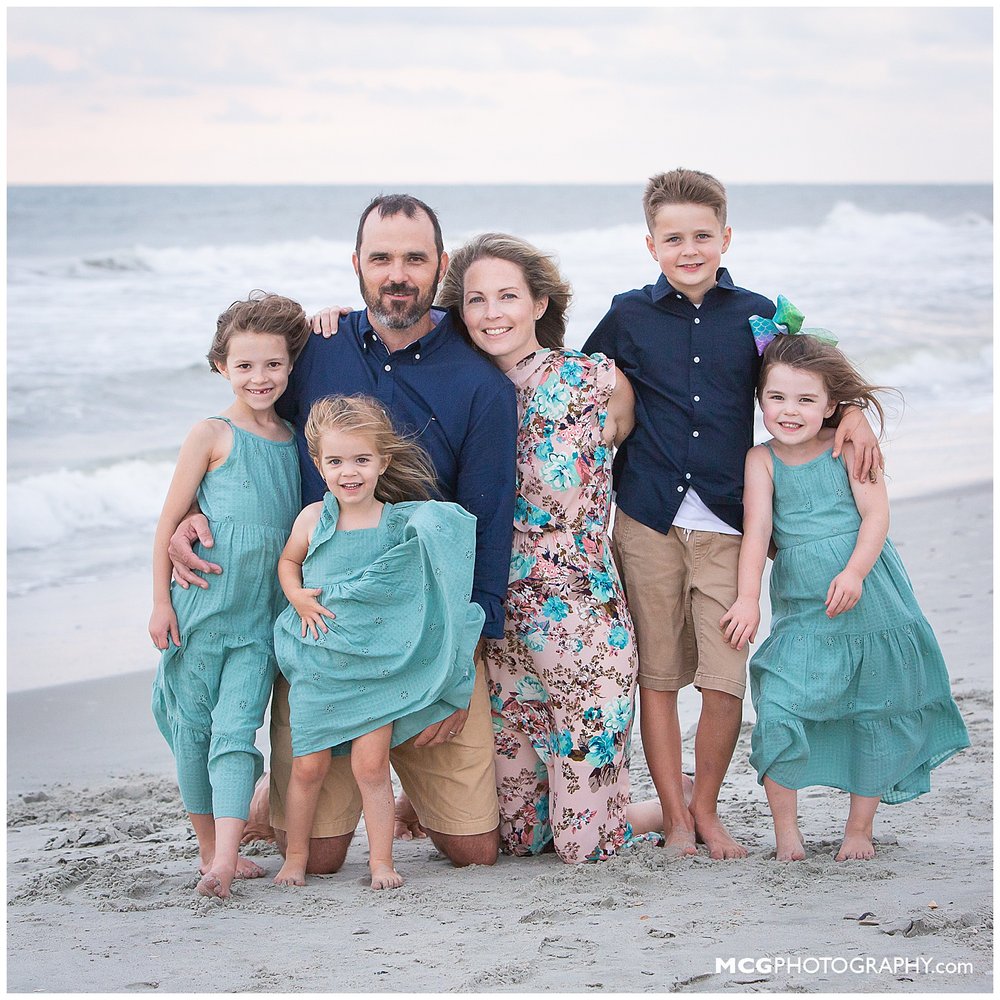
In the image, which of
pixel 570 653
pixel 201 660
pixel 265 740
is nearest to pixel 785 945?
pixel 570 653

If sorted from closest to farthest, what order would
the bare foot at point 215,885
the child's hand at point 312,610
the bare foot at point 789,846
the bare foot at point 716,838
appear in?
the bare foot at point 215,885
the child's hand at point 312,610
the bare foot at point 789,846
the bare foot at point 716,838

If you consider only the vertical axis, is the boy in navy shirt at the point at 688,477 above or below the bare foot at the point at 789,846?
above

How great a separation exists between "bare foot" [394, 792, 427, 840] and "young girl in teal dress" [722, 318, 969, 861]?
1255mm

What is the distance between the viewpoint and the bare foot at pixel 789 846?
3639 mm

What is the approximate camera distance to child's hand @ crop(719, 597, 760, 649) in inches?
147

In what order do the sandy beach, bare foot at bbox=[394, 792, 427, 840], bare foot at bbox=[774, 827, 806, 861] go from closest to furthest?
the sandy beach → bare foot at bbox=[774, 827, 806, 861] → bare foot at bbox=[394, 792, 427, 840]

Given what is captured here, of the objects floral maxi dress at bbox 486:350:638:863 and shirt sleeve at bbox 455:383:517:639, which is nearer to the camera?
shirt sleeve at bbox 455:383:517:639

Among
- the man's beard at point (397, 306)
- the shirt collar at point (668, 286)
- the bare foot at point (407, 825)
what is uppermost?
the shirt collar at point (668, 286)

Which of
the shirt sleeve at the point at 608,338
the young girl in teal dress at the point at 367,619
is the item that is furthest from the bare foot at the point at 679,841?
the shirt sleeve at the point at 608,338

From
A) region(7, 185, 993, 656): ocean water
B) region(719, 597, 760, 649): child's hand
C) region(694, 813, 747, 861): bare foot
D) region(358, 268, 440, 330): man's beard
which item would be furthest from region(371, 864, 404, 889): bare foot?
region(7, 185, 993, 656): ocean water

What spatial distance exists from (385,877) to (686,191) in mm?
2270

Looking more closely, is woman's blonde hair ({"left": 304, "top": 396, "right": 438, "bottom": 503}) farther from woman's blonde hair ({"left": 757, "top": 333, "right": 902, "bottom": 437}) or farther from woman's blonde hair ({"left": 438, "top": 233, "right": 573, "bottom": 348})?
woman's blonde hair ({"left": 757, "top": 333, "right": 902, "bottom": 437})

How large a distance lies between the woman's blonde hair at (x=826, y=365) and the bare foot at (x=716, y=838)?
52.9 inches

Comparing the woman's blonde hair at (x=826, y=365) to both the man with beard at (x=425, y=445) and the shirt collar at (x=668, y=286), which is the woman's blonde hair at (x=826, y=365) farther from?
the man with beard at (x=425, y=445)
